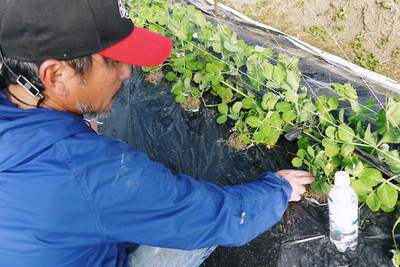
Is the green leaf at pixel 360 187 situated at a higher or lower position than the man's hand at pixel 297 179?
higher

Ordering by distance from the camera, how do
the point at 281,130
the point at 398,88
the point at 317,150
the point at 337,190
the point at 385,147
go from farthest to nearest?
the point at 398,88
the point at 281,130
the point at 317,150
the point at 385,147
the point at 337,190

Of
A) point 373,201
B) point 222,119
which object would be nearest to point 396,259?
point 373,201

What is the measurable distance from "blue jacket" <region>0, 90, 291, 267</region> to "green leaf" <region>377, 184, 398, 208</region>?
51 cm

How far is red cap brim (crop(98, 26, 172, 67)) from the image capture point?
955mm

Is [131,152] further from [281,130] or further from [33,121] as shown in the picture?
[281,130]

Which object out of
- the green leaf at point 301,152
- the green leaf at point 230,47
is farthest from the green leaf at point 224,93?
the green leaf at point 301,152

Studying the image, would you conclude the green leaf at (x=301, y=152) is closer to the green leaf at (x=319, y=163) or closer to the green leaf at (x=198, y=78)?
the green leaf at (x=319, y=163)

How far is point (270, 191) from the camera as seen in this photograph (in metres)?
1.11

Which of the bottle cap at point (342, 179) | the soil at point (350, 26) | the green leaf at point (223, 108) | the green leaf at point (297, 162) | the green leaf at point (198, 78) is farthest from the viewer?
the soil at point (350, 26)

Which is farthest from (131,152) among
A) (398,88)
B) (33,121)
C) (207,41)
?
(398,88)

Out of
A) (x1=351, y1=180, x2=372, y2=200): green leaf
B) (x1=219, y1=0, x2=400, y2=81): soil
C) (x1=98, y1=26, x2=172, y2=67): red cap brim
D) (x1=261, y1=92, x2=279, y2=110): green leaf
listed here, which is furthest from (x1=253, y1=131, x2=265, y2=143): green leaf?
(x1=219, y1=0, x2=400, y2=81): soil

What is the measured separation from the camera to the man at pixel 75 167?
0.82 meters

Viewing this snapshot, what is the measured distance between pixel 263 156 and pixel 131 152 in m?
0.80

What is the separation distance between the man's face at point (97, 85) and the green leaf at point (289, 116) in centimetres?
72
